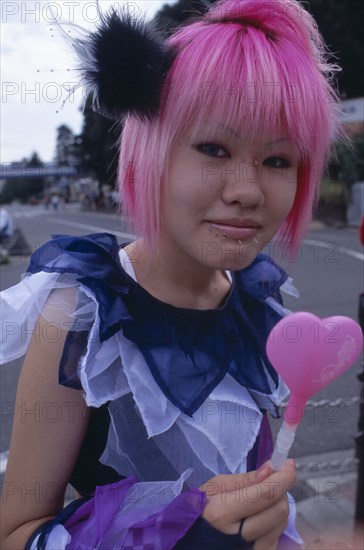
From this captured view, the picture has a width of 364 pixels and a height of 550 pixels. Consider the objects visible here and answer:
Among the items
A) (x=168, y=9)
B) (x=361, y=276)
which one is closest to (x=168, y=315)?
(x=361, y=276)

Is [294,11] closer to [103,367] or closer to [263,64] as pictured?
[263,64]

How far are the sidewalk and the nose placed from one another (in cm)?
151

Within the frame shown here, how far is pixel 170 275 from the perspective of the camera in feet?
3.16

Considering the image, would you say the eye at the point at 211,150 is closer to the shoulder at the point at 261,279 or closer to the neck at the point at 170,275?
the neck at the point at 170,275

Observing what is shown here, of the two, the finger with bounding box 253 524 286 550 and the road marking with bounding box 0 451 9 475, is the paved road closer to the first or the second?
the road marking with bounding box 0 451 9 475

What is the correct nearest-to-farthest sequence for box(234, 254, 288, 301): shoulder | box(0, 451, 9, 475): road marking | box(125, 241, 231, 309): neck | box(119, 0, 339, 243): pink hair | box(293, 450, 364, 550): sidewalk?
box(119, 0, 339, 243): pink hair < box(125, 241, 231, 309): neck < box(234, 254, 288, 301): shoulder < box(293, 450, 364, 550): sidewalk < box(0, 451, 9, 475): road marking

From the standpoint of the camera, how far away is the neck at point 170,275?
0.95m

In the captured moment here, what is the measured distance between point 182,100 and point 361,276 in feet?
19.1

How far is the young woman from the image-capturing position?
79 cm

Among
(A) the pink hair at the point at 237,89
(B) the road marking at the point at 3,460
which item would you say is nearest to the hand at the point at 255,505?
(A) the pink hair at the point at 237,89

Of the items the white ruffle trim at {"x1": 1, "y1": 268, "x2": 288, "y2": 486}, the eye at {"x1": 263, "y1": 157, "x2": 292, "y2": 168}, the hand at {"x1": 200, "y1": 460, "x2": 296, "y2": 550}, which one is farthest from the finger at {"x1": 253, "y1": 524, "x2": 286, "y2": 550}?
the eye at {"x1": 263, "y1": 157, "x2": 292, "y2": 168}

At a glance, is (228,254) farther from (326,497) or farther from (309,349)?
(326,497)

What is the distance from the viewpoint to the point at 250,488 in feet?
2.36

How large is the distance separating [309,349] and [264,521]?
242mm
